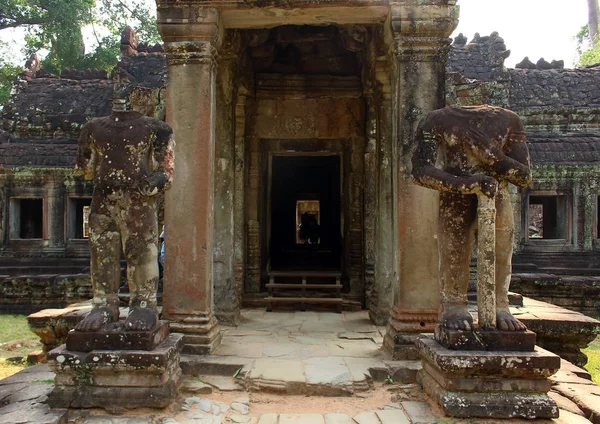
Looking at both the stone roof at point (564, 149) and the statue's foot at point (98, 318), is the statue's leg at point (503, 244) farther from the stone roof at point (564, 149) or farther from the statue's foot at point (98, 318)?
the stone roof at point (564, 149)

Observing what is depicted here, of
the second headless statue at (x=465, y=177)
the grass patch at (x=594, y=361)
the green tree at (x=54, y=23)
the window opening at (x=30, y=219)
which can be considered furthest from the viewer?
the green tree at (x=54, y=23)

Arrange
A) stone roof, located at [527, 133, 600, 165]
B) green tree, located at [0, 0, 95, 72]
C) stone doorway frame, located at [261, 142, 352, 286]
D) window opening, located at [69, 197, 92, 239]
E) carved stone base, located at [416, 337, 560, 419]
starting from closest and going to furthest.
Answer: carved stone base, located at [416, 337, 560, 419], stone doorway frame, located at [261, 142, 352, 286], stone roof, located at [527, 133, 600, 165], window opening, located at [69, 197, 92, 239], green tree, located at [0, 0, 95, 72]

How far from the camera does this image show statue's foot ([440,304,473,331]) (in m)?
4.02

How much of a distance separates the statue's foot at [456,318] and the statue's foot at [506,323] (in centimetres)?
21

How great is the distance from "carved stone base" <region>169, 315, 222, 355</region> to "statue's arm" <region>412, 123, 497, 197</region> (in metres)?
2.56

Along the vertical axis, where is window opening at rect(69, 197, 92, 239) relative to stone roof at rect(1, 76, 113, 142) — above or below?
below

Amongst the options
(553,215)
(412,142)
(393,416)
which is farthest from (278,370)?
(553,215)

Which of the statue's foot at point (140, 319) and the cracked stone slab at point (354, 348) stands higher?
the statue's foot at point (140, 319)

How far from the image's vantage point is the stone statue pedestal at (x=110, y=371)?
3.92 meters

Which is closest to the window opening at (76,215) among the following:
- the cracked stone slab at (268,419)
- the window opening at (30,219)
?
the window opening at (30,219)

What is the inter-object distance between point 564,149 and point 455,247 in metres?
10.1

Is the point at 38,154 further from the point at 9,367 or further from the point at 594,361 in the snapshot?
the point at 594,361

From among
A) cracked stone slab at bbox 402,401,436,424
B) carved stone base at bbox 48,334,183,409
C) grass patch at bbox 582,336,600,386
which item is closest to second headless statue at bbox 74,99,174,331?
carved stone base at bbox 48,334,183,409

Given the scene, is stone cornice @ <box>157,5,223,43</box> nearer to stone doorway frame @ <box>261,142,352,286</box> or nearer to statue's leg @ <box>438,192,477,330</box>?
statue's leg @ <box>438,192,477,330</box>
